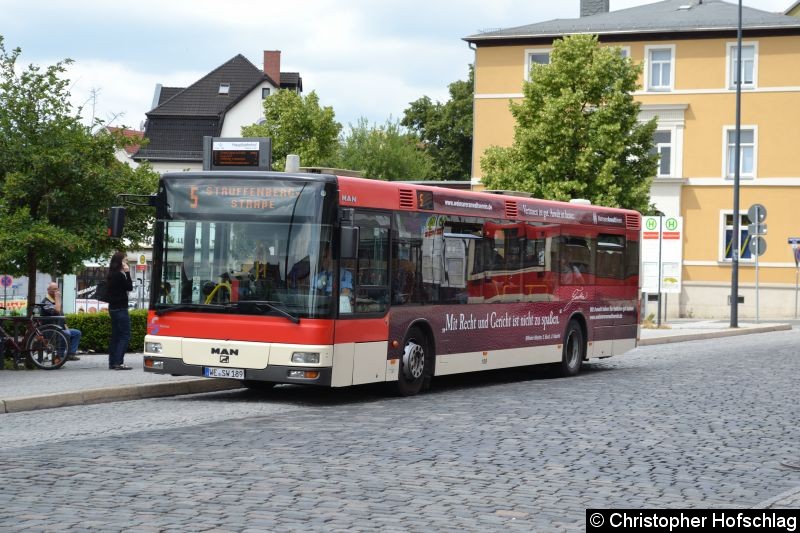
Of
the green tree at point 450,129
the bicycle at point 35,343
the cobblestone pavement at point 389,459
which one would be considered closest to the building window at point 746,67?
the green tree at point 450,129

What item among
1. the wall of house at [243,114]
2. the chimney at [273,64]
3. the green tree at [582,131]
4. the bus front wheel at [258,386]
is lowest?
the bus front wheel at [258,386]

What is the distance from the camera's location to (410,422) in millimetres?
13477

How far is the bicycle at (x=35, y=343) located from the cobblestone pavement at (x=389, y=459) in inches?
168

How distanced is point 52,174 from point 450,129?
55.3 m

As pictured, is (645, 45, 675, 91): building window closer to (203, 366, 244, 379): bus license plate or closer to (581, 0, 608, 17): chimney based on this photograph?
(581, 0, 608, 17): chimney

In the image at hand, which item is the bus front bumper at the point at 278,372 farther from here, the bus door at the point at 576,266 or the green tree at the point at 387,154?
the green tree at the point at 387,154

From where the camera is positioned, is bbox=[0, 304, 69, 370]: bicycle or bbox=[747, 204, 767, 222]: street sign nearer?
bbox=[0, 304, 69, 370]: bicycle

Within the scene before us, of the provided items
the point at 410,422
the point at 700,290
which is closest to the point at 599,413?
the point at 410,422

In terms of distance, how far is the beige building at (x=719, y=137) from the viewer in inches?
2057

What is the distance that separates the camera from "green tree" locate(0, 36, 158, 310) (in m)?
19.6

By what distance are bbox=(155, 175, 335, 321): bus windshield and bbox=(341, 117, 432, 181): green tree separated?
6218 cm

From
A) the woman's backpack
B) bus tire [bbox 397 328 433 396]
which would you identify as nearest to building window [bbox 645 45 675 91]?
the woman's backpack

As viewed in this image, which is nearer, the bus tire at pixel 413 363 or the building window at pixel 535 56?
the bus tire at pixel 413 363

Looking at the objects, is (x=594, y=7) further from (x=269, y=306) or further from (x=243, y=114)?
(x=269, y=306)
